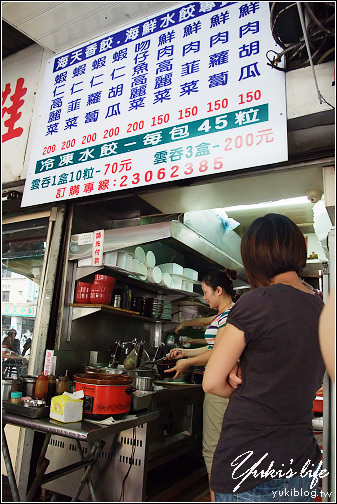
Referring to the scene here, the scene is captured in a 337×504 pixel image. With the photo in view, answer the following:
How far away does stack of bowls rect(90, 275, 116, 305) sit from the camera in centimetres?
355

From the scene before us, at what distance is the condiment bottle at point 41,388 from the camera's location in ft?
8.16

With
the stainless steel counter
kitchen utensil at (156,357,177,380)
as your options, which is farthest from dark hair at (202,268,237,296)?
the stainless steel counter

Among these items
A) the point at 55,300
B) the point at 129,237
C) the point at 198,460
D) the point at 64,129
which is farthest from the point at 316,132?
the point at 198,460

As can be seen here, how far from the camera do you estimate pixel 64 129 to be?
3166mm

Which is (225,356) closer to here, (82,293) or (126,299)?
(82,293)

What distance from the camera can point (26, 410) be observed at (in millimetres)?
2254

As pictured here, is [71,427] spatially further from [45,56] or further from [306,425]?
[45,56]

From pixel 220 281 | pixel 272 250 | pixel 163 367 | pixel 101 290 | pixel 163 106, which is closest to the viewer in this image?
pixel 272 250

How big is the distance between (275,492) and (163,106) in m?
2.32

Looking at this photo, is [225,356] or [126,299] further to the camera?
[126,299]

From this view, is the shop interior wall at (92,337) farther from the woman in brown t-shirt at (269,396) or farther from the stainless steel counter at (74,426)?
the woman in brown t-shirt at (269,396)

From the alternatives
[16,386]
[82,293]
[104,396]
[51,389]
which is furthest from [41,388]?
[82,293]

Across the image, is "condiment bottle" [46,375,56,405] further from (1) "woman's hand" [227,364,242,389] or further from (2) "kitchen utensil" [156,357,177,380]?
(2) "kitchen utensil" [156,357,177,380]

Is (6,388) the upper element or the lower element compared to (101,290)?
lower
